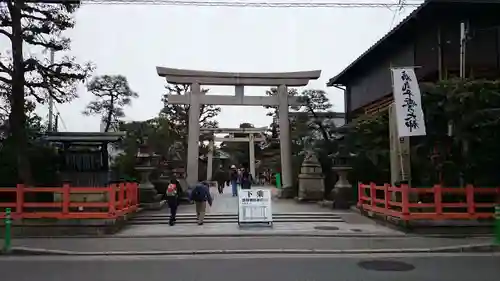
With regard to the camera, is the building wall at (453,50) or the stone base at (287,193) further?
the stone base at (287,193)

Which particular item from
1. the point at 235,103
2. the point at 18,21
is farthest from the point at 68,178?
the point at 235,103

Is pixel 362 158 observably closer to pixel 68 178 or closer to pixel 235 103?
pixel 235 103

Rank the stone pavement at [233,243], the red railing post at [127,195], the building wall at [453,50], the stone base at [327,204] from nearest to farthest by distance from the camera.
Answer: the stone pavement at [233,243] → the red railing post at [127,195] → the building wall at [453,50] → the stone base at [327,204]

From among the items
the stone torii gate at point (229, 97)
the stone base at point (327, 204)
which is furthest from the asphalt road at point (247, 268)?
the stone torii gate at point (229, 97)

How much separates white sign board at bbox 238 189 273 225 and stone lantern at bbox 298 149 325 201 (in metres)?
8.87

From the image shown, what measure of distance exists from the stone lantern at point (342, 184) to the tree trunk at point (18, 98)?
12.4 metres

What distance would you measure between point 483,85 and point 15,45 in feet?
49.6

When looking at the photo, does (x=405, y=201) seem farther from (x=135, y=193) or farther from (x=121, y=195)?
(x=135, y=193)

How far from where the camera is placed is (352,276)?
8.95 metres

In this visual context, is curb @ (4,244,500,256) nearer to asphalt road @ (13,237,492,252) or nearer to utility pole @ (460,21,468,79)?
asphalt road @ (13,237,492,252)

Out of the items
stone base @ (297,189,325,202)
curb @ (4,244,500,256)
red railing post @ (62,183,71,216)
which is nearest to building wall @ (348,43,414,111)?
stone base @ (297,189,325,202)

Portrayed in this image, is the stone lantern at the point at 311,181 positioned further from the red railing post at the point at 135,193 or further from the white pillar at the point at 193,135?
the red railing post at the point at 135,193

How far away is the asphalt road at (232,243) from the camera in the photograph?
12680mm

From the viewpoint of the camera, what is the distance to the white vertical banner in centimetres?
1630
